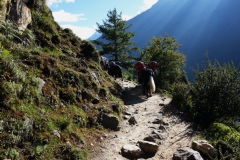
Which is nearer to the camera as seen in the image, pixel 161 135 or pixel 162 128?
pixel 161 135

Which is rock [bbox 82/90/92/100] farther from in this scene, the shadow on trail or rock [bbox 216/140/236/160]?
rock [bbox 216/140/236/160]

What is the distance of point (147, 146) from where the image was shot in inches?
288

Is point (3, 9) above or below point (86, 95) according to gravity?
above

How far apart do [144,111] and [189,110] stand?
259cm

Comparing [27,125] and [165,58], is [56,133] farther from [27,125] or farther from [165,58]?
[165,58]

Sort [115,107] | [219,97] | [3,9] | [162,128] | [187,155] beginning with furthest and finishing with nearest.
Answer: [219,97]
[115,107]
[162,128]
[3,9]
[187,155]

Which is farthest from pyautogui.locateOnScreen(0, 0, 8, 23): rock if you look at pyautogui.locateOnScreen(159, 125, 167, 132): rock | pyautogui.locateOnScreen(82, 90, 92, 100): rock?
pyautogui.locateOnScreen(159, 125, 167, 132): rock

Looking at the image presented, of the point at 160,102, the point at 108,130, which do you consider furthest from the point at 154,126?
the point at 160,102

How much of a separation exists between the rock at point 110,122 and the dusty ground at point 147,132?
26cm

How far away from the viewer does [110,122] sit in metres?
8.92

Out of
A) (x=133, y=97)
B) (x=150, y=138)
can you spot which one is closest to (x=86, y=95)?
(x=150, y=138)

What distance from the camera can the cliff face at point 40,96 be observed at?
5422 mm

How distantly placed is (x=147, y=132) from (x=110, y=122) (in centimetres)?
158

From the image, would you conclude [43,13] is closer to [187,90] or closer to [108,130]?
[108,130]
